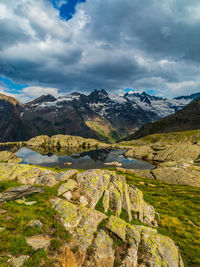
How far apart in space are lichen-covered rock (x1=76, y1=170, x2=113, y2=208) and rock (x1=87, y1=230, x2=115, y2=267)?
223 inches

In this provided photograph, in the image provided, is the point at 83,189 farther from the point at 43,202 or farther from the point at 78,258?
the point at 78,258

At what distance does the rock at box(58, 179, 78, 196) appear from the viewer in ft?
60.0

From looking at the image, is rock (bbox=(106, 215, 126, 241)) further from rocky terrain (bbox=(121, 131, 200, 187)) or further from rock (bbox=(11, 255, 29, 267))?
rocky terrain (bbox=(121, 131, 200, 187))

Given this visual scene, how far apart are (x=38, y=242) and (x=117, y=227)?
23.7 feet

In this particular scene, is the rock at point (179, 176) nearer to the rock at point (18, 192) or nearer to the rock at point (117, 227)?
the rock at point (117, 227)

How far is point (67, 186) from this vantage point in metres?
19.2

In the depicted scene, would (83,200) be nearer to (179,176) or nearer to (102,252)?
(102,252)

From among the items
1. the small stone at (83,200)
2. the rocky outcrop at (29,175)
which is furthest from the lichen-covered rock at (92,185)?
the rocky outcrop at (29,175)

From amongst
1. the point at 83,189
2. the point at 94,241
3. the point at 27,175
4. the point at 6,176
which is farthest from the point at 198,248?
the point at 6,176

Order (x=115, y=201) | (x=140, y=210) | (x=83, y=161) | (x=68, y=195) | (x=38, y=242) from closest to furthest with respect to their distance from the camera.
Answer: (x=38, y=242) < (x=68, y=195) < (x=115, y=201) < (x=140, y=210) < (x=83, y=161)

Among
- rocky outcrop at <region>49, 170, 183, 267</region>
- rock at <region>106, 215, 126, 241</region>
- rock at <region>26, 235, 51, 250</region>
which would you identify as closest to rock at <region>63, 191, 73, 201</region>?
rocky outcrop at <region>49, 170, 183, 267</region>

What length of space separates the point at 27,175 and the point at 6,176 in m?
3.20

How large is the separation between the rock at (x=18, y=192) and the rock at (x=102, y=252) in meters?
10.0

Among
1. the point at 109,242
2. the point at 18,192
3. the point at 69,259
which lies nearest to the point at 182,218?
the point at 109,242
